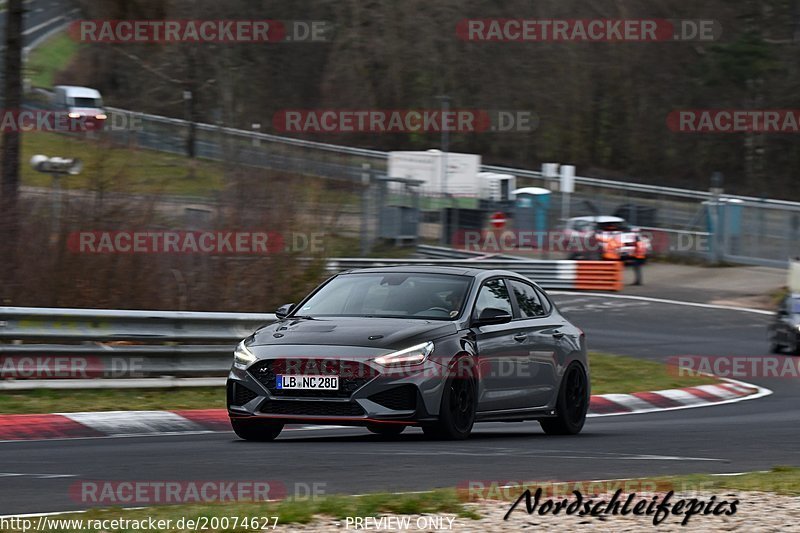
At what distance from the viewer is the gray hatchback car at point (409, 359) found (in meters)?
10.7

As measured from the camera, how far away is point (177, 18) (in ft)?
186

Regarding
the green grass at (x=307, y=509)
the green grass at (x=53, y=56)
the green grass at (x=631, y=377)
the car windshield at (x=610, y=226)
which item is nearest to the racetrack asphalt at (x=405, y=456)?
the green grass at (x=307, y=509)

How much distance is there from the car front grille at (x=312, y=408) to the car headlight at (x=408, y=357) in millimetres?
392

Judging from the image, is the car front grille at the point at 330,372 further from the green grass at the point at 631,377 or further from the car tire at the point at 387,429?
the green grass at the point at 631,377

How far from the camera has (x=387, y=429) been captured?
447 inches

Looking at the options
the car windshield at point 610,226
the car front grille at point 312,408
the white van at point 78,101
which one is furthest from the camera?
the white van at point 78,101

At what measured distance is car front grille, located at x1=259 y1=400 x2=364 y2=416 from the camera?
10.7 m

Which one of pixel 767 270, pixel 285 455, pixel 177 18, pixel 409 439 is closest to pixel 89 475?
pixel 285 455

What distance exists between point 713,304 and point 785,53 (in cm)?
3423

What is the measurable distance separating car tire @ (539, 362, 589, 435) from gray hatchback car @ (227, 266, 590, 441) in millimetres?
19

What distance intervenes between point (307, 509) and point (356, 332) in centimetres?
413

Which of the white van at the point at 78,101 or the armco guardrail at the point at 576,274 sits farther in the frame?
the white van at the point at 78,101

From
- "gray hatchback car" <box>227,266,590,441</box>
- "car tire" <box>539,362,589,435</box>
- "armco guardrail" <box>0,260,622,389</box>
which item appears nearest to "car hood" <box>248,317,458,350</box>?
"gray hatchback car" <box>227,266,590,441</box>

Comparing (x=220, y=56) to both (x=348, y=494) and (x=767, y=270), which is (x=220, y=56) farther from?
(x=348, y=494)
